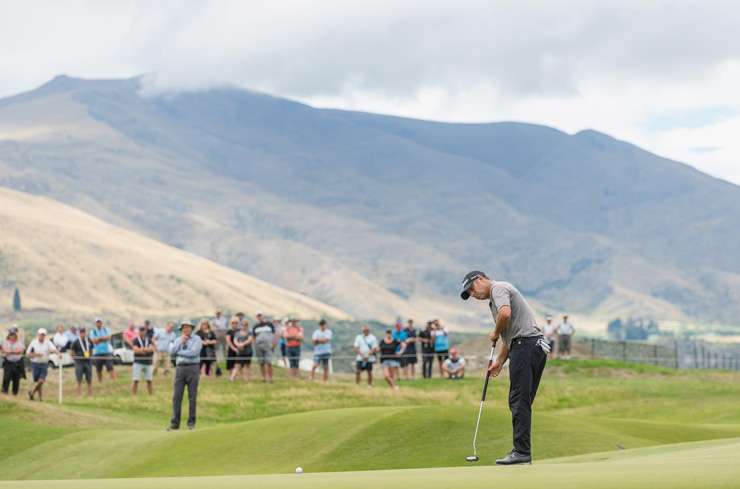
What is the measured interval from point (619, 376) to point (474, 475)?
40.2 meters

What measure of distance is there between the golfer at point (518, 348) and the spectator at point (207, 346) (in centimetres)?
2276

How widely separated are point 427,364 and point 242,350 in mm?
9944

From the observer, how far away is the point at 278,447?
20.3 metres

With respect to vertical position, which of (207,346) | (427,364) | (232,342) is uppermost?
(232,342)

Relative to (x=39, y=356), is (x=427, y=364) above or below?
above

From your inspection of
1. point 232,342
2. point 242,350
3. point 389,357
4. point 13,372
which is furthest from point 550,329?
point 13,372

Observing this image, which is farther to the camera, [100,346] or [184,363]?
[100,346]

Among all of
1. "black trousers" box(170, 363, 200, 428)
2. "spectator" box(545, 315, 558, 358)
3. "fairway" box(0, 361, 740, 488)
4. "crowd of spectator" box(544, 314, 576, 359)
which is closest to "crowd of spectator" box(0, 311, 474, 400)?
"fairway" box(0, 361, 740, 488)

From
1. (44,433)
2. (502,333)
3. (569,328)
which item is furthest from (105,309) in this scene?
(502,333)

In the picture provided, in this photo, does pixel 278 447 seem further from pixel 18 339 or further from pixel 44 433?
pixel 18 339

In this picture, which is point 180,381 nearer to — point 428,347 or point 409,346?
point 409,346

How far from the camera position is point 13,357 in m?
33.4

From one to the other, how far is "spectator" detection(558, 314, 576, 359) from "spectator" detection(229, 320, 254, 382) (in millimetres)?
18039

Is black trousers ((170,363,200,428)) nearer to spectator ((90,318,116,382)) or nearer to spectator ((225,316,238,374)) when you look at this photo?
spectator ((225,316,238,374))
